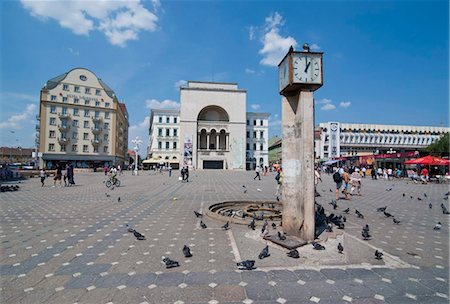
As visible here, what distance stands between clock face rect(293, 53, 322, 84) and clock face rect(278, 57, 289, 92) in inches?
9.2

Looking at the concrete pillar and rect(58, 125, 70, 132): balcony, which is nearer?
the concrete pillar

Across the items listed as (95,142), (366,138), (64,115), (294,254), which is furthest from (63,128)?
(366,138)

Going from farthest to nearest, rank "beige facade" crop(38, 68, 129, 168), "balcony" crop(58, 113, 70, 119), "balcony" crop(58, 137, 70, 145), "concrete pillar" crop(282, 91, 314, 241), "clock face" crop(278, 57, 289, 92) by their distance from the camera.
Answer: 1. "balcony" crop(58, 113, 70, 119)
2. "balcony" crop(58, 137, 70, 145)
3. "beige facade" crop(38, 68, 129, 168)
4. "clock face" crop(278, 57, 289, 92)
5. "concrete pillar" crop(282, 91, 314, 241)

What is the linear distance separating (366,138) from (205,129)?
50.6 meters

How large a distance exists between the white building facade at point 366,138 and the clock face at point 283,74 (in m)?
70.2

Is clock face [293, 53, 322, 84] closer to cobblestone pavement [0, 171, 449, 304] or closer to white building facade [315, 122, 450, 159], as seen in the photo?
cobblestone pavement [0, 171, 449, 304]

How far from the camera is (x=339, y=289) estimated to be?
148 inches

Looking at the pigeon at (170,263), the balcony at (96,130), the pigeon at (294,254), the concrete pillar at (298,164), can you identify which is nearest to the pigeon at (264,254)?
the pigeon at (294,254)

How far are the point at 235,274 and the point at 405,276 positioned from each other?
10.00 ft

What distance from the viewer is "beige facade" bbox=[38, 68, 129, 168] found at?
5041cm

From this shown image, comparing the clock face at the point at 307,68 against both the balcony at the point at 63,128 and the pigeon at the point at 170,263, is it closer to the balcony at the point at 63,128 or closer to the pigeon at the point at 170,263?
the pigeon at the point at 170,263

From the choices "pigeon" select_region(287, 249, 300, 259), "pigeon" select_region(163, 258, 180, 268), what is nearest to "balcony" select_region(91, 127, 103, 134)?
"pigeon" select_region(163, 258, 180, 268)

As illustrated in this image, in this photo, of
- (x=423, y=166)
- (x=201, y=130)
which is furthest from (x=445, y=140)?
(x=201, y=130)

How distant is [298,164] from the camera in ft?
19.2
